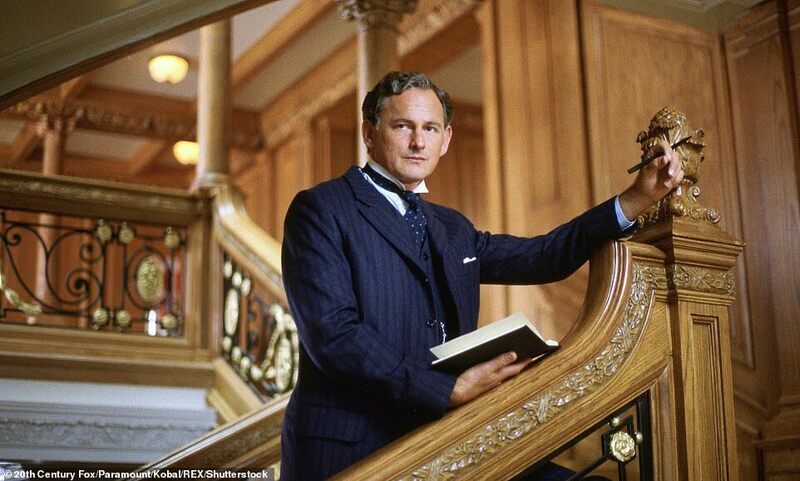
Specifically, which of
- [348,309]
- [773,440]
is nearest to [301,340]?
[348,309]

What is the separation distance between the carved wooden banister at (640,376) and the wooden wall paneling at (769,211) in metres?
2.89

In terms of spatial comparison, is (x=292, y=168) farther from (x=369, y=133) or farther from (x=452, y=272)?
(x=452, y=272)

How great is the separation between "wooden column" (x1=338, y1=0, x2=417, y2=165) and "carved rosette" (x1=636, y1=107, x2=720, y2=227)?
3.96 m

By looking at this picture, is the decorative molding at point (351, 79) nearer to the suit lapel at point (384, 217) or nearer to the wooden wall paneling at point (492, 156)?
the wooden wall paneling at point (492, 156)

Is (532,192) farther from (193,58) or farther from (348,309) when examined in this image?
(193,58)

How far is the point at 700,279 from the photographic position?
266cm

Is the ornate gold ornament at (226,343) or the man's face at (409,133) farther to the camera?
the ornate gold ornament at (226,343)

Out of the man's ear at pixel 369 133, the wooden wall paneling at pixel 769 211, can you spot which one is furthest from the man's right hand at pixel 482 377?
the wooden wall paneling at pixel 769 211

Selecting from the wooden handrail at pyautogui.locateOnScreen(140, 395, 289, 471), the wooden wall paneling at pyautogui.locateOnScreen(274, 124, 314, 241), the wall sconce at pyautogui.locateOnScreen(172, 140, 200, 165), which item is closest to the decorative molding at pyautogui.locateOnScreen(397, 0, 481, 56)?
the wooden wall paneling at pyautogui.locateOnScreen(274, 124, 314, 241)

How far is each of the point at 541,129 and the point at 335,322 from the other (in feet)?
14.4

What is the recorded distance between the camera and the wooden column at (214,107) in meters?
6.79

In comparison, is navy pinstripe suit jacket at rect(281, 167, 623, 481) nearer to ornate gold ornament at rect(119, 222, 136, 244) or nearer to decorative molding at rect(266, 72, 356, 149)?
ornate gold ornament at rect(119, 222, 136, 244)

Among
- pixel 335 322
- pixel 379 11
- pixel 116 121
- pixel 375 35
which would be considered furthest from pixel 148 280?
pixel 116 121

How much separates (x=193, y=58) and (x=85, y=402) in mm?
5903
